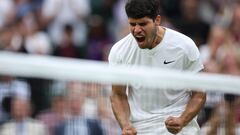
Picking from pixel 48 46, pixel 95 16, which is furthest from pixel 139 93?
pixel 95 16

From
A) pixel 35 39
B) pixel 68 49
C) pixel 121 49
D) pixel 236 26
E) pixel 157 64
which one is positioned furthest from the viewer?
pixel 68 49

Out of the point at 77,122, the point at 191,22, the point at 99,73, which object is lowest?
the point at 77,122

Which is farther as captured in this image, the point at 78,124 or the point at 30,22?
the point at 30,22

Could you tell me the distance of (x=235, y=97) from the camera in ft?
30.7

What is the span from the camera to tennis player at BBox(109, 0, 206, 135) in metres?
8.44

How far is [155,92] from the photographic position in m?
8.70

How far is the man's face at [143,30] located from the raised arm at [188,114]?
610 millimetres

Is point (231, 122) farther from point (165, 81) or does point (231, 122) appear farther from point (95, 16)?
point (95, 16)

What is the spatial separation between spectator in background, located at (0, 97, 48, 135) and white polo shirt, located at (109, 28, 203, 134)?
0.83m

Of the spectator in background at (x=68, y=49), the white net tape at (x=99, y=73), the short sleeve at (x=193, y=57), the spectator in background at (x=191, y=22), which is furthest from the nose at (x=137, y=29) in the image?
the spectator in background at (x=68, y=49)

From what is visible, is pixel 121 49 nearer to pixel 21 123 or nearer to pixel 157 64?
pixel 157 64

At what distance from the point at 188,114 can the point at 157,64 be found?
60 cm

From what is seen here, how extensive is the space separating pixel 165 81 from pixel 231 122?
3.30ft

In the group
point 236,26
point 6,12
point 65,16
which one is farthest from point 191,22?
point 6,12
